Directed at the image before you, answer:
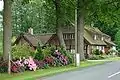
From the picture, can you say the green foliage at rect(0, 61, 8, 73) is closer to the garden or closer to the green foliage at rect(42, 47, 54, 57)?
the garden

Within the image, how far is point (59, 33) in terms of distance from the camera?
43.5 m

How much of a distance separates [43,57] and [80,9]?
49.1ft

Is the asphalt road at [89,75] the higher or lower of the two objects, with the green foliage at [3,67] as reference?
lower

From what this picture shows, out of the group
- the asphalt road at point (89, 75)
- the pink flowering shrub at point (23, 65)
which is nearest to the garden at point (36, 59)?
the pink flowering shrub at point (23, 65)

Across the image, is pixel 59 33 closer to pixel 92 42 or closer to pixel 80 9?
pixel 80 9

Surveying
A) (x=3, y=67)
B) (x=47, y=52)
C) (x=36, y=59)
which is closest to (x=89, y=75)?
A: (x=3, y=67)

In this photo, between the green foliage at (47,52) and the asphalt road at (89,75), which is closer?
the asphalt road at (89,75)

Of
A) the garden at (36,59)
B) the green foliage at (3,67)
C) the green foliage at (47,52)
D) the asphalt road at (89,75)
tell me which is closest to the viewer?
the asphalt road at (89,75)

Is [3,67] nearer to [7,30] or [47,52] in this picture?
[7,30]

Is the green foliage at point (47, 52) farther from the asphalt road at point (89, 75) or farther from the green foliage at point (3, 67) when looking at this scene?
the green foliage at point (3, 67)

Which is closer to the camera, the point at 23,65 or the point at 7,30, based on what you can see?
the point at 7,30

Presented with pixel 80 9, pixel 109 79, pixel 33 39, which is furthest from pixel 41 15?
pixel 109 79

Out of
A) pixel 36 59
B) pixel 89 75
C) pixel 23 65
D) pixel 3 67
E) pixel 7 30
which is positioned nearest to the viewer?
pixel 89 75

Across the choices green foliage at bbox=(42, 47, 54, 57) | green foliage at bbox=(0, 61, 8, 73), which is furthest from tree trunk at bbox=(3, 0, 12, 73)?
green foliage at bbox=(42, 47, 54, 57)
